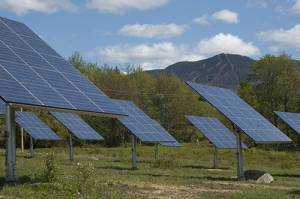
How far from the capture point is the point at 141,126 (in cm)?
3278

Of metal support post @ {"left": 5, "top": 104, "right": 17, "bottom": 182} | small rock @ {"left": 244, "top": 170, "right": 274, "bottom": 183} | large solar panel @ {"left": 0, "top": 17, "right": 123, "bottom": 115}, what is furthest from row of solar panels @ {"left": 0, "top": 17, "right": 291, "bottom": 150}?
small rock @ {"left": 244, "top": 170, "right": 274, "bottom": 183}

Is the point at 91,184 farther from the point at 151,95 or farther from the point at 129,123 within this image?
the point at 151,95

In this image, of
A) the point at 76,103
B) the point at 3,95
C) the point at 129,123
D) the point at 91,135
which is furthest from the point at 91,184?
the point at 91,135

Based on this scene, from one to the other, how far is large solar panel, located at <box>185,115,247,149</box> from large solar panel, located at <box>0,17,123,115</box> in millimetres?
18093

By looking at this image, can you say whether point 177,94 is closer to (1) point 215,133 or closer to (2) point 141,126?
(1) point 215,133

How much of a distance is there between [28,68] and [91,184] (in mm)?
3891

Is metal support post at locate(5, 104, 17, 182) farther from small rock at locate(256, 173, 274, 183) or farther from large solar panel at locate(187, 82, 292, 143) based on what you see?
small rock at locate(256, 173, 274, 183)

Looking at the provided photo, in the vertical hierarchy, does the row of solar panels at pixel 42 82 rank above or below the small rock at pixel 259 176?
above

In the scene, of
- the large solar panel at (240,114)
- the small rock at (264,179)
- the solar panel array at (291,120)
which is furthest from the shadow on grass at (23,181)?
the solar panel array at (291,120)

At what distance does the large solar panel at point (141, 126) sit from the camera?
102 feet

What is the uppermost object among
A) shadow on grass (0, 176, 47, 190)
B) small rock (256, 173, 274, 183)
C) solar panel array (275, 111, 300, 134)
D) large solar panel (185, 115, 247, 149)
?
solar panel array (275, 111, 300, 134)

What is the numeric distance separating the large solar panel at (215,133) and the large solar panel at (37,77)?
1809 cm

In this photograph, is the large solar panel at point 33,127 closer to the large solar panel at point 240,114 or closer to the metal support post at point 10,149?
the large solar panel at point 240,114

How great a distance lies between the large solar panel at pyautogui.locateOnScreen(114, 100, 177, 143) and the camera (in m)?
31.0
